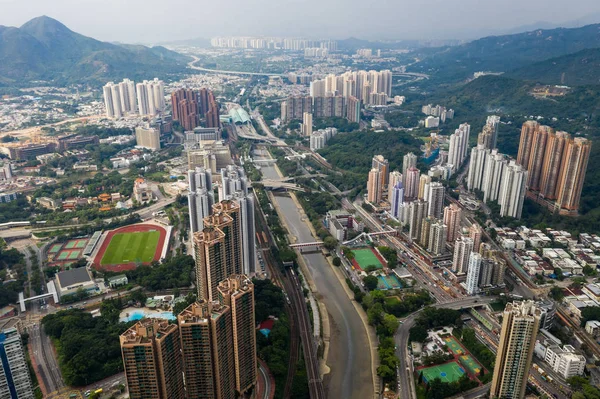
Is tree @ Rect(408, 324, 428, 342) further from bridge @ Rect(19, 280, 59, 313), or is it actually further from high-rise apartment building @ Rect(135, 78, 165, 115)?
high-rise apartment building @ Rect(135, 78, 165, 115)

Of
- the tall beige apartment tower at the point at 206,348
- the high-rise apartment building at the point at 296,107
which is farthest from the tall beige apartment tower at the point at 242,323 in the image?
the high-rise apartment building at the point at 296,107

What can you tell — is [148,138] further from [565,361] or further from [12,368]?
[565,361]

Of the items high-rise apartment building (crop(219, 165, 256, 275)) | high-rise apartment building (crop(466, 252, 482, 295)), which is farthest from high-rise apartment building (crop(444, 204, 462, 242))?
high-rise apartment building (crop(219, 165, 256, 275))

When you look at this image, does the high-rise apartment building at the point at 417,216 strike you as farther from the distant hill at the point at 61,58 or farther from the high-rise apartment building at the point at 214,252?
the distant hill at the point at 61,58

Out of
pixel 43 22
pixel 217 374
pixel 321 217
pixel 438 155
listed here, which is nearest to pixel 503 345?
pixel 217 374

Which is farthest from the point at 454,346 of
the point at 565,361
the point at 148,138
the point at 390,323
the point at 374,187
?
the point at 148,138

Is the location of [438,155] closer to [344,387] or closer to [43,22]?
[344,387]
